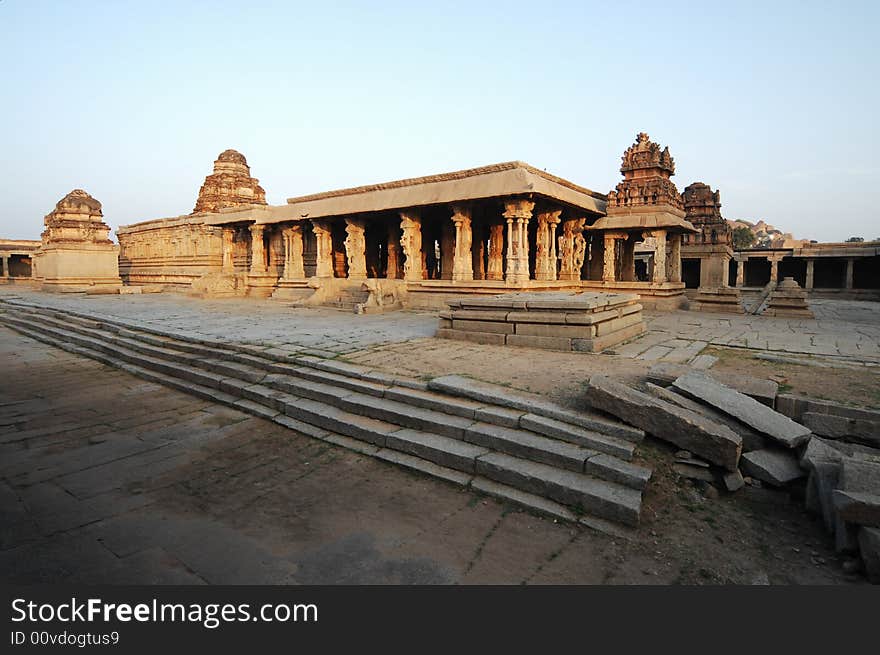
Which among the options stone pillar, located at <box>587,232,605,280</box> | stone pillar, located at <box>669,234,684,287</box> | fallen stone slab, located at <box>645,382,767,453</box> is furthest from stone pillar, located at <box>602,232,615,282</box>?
fallen stone slab, located at <box>645,382,767,453</box>

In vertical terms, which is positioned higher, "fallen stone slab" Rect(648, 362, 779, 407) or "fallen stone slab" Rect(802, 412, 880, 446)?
"fallen stone slab" Rect(648, 362, 779, 407)

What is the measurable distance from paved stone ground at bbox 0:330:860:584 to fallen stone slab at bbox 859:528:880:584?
16cm

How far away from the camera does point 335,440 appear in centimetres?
445

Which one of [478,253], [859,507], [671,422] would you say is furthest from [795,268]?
[859,507]

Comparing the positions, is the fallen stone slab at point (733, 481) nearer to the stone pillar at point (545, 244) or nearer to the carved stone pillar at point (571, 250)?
the stone pillar at point (545, 244)

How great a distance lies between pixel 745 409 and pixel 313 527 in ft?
11.0

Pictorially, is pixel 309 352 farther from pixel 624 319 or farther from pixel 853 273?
pixel 853 273

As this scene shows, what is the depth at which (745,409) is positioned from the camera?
3.79 metres

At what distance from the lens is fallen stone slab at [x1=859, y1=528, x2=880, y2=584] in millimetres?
2430

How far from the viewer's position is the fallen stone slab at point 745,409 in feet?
11.5

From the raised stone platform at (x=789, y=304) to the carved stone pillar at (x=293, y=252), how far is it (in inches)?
629

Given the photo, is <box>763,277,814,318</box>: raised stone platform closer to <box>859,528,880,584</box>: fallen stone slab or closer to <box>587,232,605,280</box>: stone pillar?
<box>587,232,605,280</box>: stone pillar

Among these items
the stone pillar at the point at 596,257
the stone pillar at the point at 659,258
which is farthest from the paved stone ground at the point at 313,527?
the stone pillar at the point at 596,257

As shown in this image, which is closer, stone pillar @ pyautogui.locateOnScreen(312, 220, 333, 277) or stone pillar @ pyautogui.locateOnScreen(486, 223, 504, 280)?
stone pillar @ pyautogui.locateOnScreen(486, 223, 504, 280)
